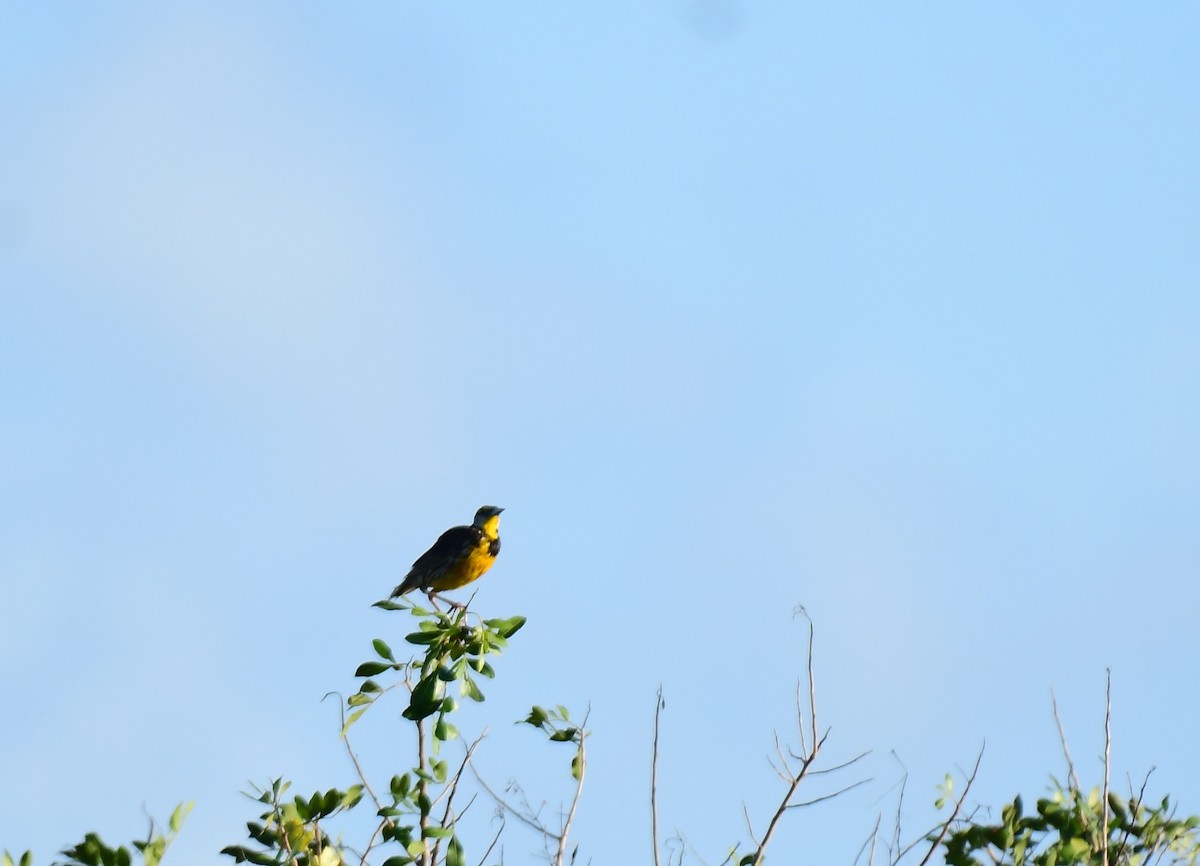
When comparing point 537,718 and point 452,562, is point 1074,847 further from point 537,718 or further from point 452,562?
point 452,562

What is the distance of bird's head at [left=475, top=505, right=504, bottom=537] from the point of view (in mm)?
10784

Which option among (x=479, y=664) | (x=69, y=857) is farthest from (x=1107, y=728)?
(x=69, y=857)

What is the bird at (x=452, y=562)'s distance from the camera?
406 inches

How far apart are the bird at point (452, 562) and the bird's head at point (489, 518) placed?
9.1 inches

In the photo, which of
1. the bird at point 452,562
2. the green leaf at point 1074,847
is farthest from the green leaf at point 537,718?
the bird at point 452,562

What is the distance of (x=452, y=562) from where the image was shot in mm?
10289

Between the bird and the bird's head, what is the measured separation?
0.23 meters

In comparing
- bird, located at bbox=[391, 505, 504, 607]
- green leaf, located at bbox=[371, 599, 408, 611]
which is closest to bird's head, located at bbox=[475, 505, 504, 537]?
bird, located at bbox=[391, 505, 504, 607]

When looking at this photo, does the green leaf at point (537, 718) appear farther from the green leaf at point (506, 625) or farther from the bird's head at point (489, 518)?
the bird's head at point (489, 518)

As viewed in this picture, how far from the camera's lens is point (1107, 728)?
5414mm

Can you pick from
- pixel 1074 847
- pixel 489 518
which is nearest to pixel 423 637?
pixel 1074 847

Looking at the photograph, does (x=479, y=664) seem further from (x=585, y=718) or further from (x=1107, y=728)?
(x=1107, y=728)

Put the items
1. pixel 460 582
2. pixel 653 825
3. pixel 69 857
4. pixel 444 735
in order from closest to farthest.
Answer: pixel 69 857, pixel 653 825, pixel 444 735, pixel 460 582

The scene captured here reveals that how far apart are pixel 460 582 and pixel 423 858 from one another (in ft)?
18.2
